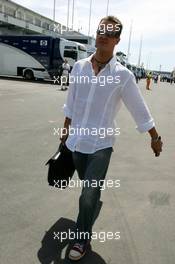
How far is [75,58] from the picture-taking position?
3055cm

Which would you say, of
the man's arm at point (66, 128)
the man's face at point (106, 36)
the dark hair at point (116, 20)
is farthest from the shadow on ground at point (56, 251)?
the dark hair at point (116, 20)

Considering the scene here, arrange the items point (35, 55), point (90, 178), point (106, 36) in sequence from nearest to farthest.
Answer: point (106, 36)
point (90, 178)
point (35, 55)

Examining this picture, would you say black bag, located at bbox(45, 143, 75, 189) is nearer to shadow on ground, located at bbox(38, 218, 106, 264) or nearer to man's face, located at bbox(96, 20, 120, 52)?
shadow on ground, located at bbox(38, 218, 106, 264)

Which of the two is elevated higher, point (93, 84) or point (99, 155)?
point (93, 84)

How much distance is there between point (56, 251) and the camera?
3578 millimetres

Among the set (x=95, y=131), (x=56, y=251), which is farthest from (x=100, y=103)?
(x=56, y=251)

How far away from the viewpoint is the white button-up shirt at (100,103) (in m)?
3.25

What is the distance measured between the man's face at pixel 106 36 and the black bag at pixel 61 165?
1005 mm

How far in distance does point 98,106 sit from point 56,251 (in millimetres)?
1394

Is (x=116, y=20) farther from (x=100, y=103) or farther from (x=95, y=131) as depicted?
(x=95, y=131)

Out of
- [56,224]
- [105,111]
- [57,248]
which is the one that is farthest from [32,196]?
[105,111]

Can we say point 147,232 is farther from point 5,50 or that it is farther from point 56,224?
point 5,50

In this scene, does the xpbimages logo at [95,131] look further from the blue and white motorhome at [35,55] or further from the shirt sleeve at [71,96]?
the blue and white motorhome at [35,55]

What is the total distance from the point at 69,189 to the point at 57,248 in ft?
5.26
